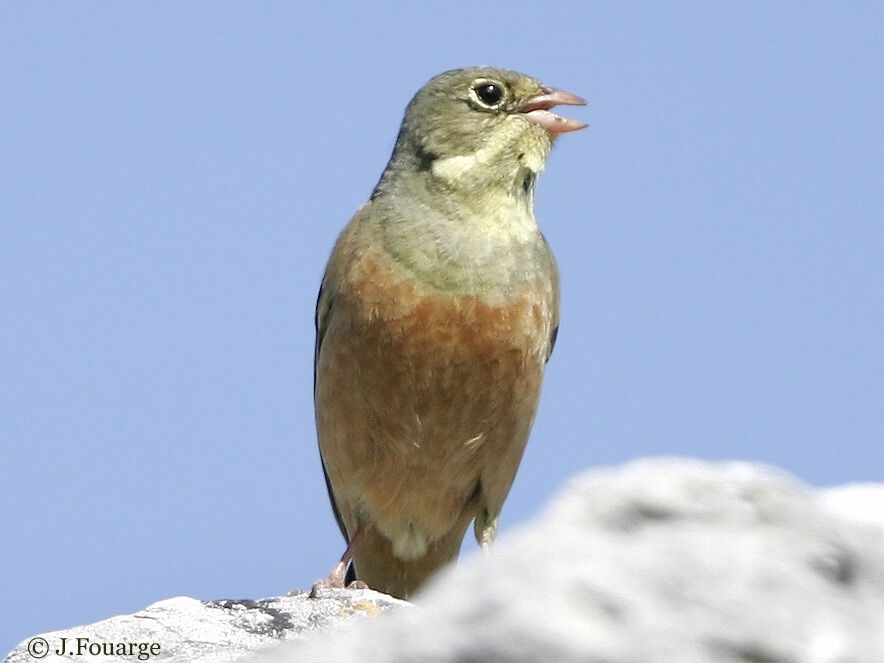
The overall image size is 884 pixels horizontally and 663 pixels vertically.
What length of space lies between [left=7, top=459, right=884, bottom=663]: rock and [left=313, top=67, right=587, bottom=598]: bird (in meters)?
3.74

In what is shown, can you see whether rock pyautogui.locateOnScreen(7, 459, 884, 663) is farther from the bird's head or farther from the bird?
the bird's head

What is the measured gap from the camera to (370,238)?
644cm

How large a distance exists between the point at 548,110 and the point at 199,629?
10.6 ft

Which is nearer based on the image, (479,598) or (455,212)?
(479,598)

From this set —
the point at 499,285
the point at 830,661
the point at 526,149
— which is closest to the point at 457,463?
the point at 499,285

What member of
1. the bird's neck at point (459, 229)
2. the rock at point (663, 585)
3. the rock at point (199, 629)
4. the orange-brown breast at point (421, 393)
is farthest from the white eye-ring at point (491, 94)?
the rock at point (663, 585)

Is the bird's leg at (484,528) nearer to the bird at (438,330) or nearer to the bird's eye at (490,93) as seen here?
the bird at (438,330)

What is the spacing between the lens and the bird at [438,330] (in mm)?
6156

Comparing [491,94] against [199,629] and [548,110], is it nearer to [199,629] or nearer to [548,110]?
[548,110]

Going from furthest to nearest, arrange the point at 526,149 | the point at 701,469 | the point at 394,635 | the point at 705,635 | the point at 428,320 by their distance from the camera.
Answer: the point at 526,149 < the point at 428,320 < the point at 701,469 < the point at 394,635 < the point at 705,635

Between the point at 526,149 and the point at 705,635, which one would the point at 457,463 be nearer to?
the point at 526,149

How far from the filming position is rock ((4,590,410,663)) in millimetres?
4160

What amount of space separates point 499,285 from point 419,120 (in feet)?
3.54

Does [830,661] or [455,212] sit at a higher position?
[455,212]
